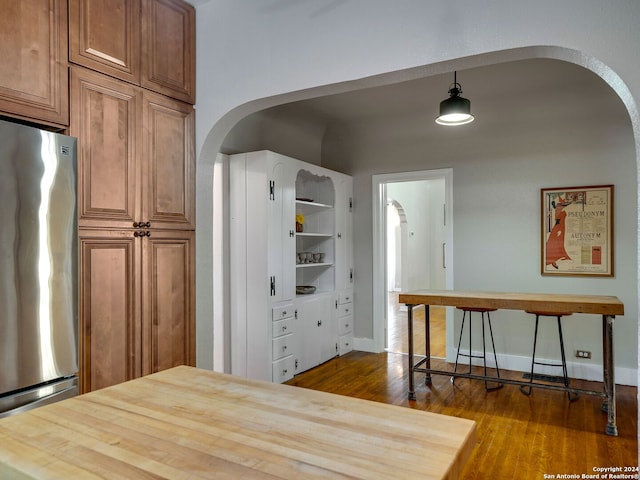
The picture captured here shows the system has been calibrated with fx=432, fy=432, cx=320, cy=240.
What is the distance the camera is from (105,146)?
7.15ft

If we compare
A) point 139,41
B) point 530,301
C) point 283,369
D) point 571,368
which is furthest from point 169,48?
point 571,368

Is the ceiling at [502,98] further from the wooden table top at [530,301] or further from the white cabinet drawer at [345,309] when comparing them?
the white cabinet drawer at [345,309]

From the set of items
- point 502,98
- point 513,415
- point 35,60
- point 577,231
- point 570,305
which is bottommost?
point 513,415

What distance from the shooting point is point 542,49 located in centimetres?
176

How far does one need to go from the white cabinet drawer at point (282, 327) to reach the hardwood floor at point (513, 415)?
1.60ft

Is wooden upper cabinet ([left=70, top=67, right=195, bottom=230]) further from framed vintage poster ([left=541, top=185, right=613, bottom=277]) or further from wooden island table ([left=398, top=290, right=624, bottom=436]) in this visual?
framed vintage poster ([left=541, top=185, right=613, bottom=277])

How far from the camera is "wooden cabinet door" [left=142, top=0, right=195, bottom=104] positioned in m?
2.39

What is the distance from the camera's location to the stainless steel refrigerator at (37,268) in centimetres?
170

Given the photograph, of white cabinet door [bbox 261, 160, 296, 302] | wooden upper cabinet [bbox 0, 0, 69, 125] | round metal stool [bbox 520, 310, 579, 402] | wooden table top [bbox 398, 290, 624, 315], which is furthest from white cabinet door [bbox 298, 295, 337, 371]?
wooden upper cabinet [bbox 0, 0, 69, 125]

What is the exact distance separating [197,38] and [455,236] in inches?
125

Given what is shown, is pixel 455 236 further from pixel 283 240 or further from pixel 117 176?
pixel 117 176

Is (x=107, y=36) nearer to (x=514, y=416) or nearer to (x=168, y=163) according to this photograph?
(x=168, y=163)

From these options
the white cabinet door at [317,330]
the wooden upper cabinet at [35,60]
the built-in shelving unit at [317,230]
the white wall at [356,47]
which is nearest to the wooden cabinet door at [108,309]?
the white wall at [356,47]

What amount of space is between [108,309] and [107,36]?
4.54 feet
